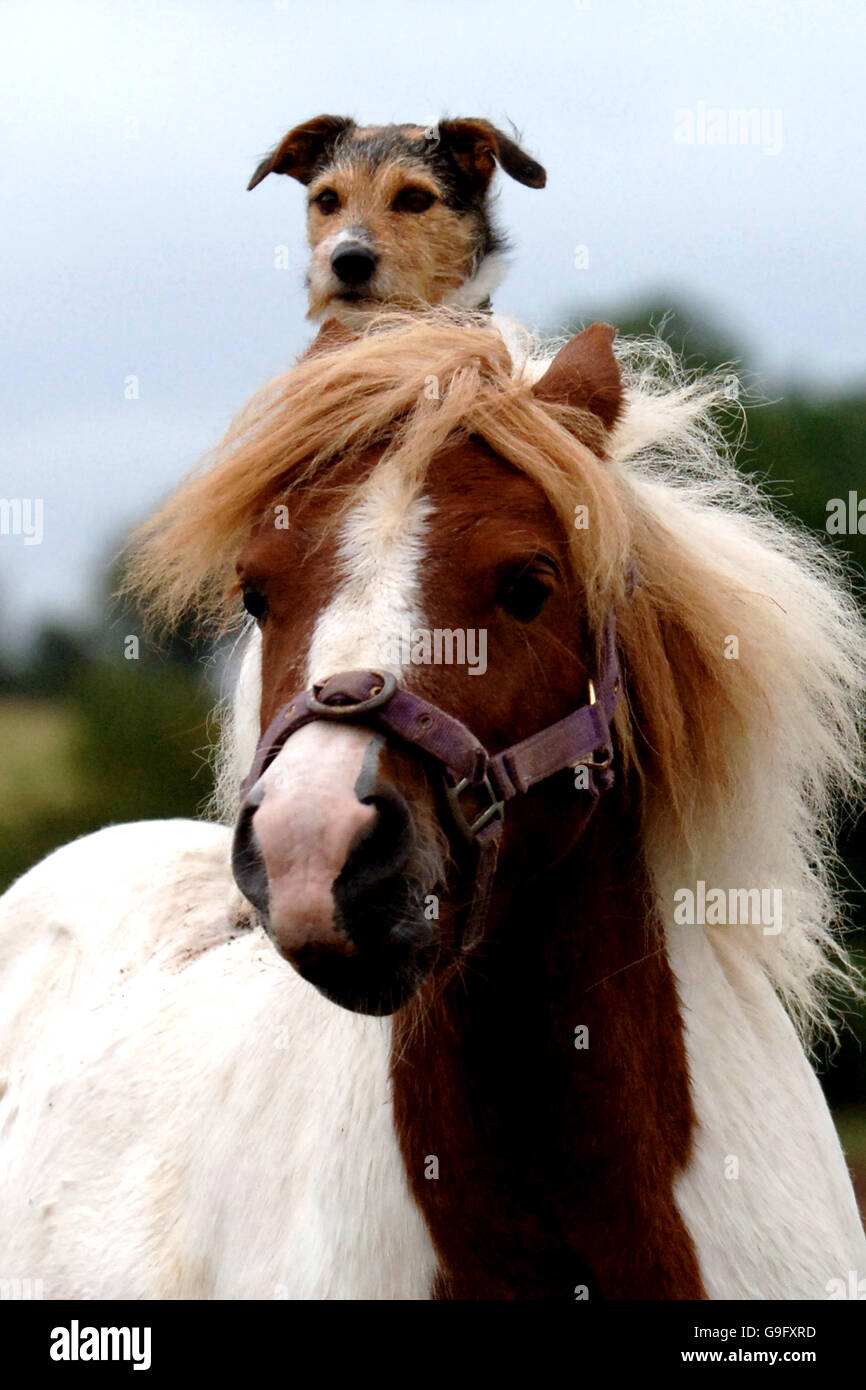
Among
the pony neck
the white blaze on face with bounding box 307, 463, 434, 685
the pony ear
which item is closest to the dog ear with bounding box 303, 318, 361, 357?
the pony ear

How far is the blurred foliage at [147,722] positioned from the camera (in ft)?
38.6

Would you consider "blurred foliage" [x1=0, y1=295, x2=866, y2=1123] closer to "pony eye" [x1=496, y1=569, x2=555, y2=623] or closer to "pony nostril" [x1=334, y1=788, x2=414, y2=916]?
"pony eye" [x1=496, y1=569, x2=555, y2=623]

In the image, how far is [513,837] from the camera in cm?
234

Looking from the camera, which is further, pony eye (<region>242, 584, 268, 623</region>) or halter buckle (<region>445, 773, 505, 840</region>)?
pony eye (<region>242, 584, 268, 623</region>)

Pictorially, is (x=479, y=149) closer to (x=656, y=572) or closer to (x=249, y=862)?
(x=656, y=572)

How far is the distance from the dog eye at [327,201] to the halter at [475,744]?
382 cm

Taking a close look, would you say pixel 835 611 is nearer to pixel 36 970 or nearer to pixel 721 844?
pixel 721 844

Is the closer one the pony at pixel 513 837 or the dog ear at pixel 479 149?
the pony at pixel 513 837

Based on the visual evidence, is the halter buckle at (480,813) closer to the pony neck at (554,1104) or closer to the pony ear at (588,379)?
the pony neck at (554,1104)

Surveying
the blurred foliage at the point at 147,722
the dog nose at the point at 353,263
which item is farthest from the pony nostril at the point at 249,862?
the blurred foliage at the point at 147,722

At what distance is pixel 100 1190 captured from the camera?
3.31m

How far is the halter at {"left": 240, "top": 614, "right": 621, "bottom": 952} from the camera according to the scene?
81.0 inches
